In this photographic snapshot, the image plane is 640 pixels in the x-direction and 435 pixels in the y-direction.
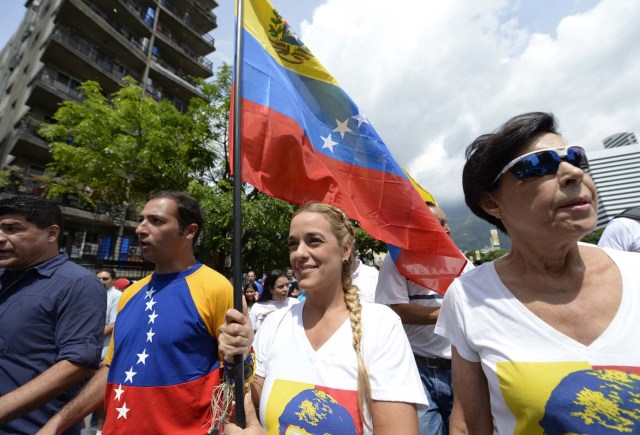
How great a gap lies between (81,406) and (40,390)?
0.27 m

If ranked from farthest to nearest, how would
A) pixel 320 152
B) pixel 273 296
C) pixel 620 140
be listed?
pixel 620 140, pixel 273 296, pixel 320 152

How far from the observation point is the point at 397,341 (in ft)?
5.09

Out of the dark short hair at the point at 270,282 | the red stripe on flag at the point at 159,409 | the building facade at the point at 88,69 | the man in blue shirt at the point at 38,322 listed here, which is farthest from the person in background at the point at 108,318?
the building facade at the point at 88,69

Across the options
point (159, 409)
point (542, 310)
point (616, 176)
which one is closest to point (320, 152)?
point (542, 310)

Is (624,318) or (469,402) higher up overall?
(624,318)

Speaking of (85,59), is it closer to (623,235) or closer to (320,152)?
(320,152)

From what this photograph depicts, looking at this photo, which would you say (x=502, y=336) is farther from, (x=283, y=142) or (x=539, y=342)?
(x=283, y=142)

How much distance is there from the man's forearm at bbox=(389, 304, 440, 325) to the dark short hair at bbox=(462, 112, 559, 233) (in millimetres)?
1293

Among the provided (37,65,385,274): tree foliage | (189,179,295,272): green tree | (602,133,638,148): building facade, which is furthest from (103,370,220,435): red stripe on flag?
(602,133,638,148): building facade

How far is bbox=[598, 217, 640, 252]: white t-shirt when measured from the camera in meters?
2.60

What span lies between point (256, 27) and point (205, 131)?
12030 mm

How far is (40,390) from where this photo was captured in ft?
6.09

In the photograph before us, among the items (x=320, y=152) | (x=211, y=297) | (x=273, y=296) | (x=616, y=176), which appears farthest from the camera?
(x=616, y=176)

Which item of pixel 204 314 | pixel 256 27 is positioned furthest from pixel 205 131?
pixel 204 314
